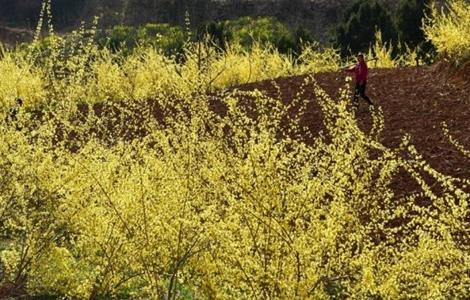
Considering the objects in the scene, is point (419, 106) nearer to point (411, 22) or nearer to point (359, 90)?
point (359, 90)

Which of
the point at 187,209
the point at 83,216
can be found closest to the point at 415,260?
the point at 187,209

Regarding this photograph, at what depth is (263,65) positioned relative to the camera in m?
16.2

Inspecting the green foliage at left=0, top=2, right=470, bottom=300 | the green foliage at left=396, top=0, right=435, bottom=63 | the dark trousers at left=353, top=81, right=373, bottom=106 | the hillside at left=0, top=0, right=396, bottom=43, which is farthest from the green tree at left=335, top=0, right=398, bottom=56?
the hillside at left=0, top=0, right=396, bottom=43

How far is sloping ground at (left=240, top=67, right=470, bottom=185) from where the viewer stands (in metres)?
8.55

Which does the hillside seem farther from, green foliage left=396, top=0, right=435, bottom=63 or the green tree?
green foliage left=396, top=0, right=435, bottom=63

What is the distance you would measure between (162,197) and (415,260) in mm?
1979

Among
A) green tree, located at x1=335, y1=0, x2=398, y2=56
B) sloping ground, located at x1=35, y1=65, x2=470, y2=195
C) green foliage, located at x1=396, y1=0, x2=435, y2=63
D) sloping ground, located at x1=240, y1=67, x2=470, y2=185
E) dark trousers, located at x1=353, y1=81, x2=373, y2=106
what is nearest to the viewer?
sloping ground, located at x1=35, y1=65, x2=470, y2=195

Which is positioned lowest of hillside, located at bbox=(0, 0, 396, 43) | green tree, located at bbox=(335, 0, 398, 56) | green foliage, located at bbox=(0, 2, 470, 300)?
green foliage, located at bbox=(0, 2, 470, 300)

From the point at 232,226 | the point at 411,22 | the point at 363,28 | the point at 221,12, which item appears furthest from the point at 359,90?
the point at 221,12

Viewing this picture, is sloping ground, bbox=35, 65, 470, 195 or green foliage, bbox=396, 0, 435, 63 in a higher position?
green foliage, bbox=396, 0, 435, 63

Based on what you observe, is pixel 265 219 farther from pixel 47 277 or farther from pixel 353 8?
pixel 353 8

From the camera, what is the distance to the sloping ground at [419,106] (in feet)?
28.1

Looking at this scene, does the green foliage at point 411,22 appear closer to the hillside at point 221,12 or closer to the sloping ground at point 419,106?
the sloping ground at point 419,106

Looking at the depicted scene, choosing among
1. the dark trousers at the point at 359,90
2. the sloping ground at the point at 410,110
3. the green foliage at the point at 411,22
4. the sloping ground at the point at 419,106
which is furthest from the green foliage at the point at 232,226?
the green foliage at the point at 411,22
